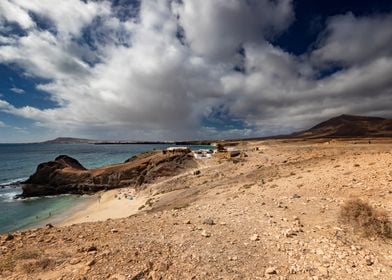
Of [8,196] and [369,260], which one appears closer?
[369,260]

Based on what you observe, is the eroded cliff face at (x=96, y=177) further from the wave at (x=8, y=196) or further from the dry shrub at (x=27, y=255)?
the dry shrub at (x=27, y=255)

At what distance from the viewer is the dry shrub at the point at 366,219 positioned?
354 inches

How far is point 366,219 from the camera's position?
955 centimetres

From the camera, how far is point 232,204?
1564cm

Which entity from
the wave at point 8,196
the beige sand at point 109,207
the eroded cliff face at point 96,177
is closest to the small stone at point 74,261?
the beige sand at point 109,207

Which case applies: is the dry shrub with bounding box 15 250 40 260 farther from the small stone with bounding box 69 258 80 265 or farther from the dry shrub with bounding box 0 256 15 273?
the small stone with bounding box 69 258 80 265

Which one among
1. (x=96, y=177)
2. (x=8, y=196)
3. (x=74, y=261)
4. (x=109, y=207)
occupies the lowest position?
(x=8, y=196)

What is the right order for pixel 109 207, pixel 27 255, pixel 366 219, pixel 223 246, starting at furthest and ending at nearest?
pixel 109 207 → pixel 366 219 → pixel 223 246 → pixel 27 255

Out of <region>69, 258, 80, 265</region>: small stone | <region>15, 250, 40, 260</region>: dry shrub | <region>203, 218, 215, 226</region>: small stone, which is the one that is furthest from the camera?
<region>203, 218, 215, 226</region>: small stone

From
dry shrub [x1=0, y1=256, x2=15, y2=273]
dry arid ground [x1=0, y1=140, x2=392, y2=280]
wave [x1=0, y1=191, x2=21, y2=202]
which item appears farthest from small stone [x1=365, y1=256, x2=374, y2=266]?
wave [x1=0, y1=191, x2=21, y2=202]

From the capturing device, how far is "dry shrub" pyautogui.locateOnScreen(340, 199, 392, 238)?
8.98 metres

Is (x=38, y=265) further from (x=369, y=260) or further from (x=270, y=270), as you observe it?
(x=369, y=260)

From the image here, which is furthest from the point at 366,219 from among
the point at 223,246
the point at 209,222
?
the point at 209,222

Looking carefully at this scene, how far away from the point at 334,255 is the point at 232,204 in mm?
7935
